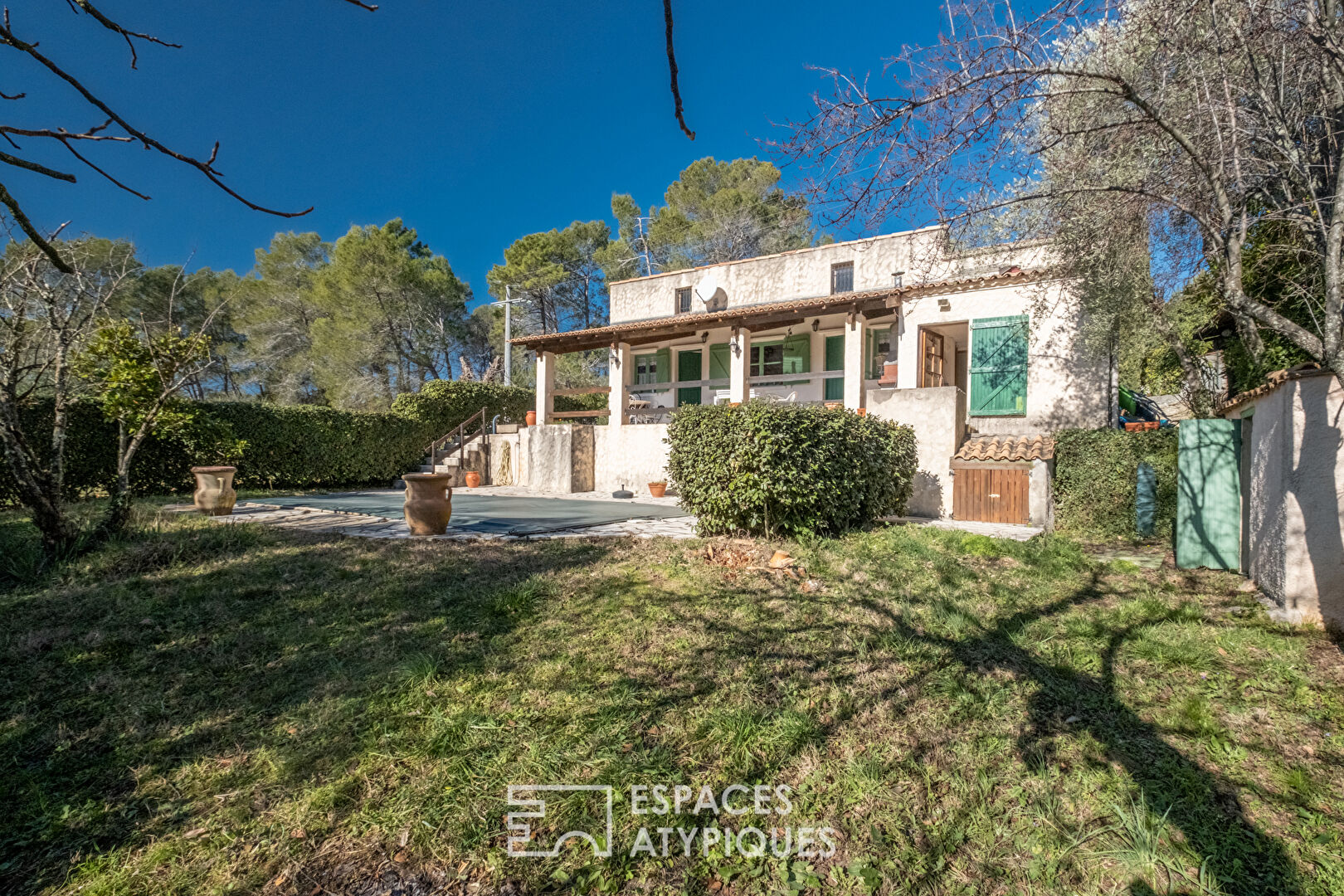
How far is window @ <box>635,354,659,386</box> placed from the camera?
19484mm

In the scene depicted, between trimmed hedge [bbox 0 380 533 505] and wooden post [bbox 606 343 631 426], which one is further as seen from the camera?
wooden post [bbox 606 343 631 426]

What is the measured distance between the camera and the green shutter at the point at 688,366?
59.3ft

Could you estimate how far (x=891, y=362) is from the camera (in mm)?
13719

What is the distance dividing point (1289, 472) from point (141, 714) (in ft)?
26.7

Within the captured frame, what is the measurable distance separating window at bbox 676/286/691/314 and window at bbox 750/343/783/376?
9.55ft

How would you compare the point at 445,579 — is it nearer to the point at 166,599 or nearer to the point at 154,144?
the point at 166,599

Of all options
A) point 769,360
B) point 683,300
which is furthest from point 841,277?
point 683,300

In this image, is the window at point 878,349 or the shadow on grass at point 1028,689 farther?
the window at point 878,349

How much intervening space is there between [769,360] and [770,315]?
4.62 m

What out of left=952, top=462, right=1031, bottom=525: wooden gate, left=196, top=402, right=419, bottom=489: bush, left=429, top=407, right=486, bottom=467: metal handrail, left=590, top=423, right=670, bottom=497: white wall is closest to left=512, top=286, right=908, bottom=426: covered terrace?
left=590, top=423, right=670, bottom=497: white wall

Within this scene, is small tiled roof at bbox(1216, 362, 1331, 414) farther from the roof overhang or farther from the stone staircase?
the stone staircase

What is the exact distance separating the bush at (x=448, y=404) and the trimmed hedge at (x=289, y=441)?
0.03 metres

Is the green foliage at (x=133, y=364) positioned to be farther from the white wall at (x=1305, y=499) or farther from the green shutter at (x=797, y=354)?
the green shutter at (x=797, y=354)

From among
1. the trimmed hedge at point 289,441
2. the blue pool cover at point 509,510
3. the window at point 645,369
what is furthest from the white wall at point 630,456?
the trimmed hedge at point 289,441
